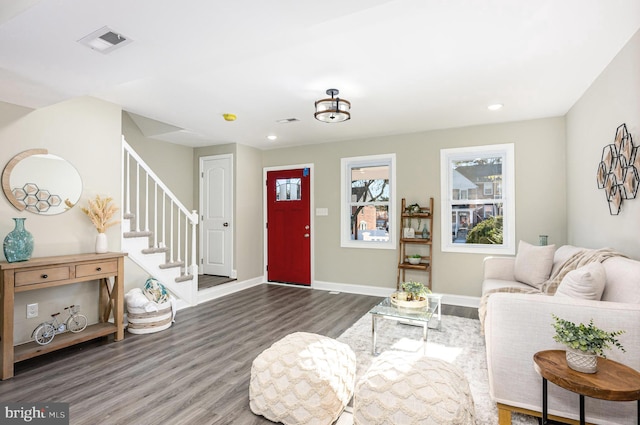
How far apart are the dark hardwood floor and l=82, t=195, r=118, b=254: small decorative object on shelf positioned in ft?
3.24

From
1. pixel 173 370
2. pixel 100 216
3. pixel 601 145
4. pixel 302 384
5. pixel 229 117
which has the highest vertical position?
pixel 229 117

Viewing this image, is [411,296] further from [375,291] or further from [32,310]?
[32,310]

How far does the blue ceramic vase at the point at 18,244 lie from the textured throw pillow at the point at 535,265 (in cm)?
467

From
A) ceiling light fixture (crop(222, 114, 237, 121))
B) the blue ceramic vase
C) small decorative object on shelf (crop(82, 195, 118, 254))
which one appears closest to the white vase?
small decorative object on shelf (crop(82, 195, 118, 254))

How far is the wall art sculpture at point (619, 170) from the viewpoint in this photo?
2.34m

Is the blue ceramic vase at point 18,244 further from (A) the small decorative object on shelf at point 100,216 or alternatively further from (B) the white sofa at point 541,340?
(B) the white sofa at point 541,340

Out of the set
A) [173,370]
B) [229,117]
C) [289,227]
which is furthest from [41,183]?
[289,227]

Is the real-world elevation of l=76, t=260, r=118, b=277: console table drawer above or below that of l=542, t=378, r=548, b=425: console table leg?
above

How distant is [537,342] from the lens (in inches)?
72.5

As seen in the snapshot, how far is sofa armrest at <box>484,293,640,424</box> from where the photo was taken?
171 centimetres

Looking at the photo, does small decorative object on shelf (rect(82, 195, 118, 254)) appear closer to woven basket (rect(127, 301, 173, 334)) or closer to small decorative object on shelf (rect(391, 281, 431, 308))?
woven basket (rect(127, 301, 173, 334))

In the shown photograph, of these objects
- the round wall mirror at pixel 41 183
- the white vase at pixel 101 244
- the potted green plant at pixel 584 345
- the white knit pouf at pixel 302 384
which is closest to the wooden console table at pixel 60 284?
the white vase at pixel 101 244

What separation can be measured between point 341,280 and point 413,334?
211 cm

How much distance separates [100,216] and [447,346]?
372 cm
